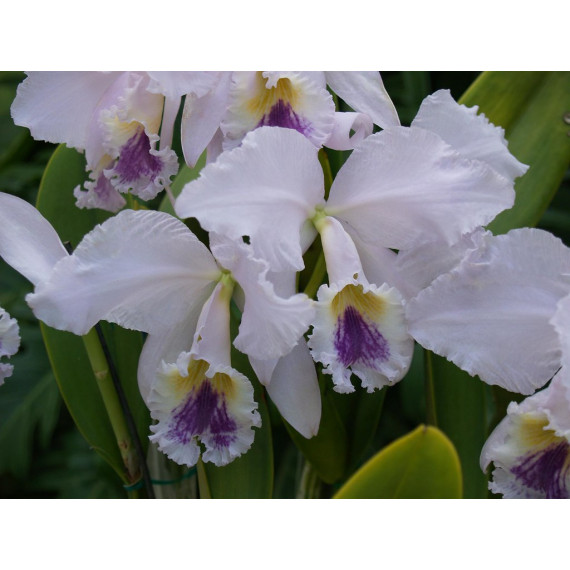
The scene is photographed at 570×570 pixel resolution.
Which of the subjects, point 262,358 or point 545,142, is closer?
point 262,358

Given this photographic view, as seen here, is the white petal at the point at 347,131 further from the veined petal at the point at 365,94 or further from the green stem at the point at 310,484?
the green stem at the point at 310,484

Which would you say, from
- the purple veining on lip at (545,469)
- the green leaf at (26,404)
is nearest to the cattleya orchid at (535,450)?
the purple veining on lip at (545,469)

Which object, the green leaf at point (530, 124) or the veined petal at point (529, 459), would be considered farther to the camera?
the green leaf at point (530, 124)

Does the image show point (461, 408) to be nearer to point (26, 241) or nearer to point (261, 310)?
point (261, 310)

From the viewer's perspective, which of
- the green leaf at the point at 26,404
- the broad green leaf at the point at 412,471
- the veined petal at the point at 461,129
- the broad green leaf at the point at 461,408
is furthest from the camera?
the green leaf at the point at 26,404

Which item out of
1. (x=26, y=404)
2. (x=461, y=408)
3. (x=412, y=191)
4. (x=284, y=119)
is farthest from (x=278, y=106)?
(x=26, y=404)

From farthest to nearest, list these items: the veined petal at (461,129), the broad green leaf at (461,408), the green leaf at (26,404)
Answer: the green leaf at (26,404) → the broad green leaf at (461,408) → the veined petal at (461,129)
